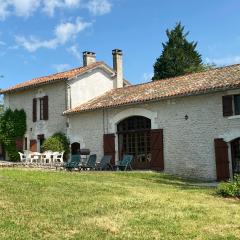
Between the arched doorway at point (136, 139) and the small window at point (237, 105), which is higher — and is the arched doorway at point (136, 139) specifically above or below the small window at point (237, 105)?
below

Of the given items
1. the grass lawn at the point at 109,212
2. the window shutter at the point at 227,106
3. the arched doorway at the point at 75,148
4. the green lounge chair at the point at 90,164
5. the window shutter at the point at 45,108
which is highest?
the window shutter at the point at 45,108

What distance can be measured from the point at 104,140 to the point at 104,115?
1.29 metres

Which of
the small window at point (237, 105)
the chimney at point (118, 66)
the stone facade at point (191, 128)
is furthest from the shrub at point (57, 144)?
the small window at point (237, 105)

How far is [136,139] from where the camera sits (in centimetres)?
2258

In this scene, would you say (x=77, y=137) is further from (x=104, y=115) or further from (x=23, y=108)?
(x=23, y=108)

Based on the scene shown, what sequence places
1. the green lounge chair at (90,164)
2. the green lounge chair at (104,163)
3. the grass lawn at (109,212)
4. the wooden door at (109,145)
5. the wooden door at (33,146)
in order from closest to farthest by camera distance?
the grass lawn at (109,212)
the green lounge chair at (90,164)
the green lounge chair at (104,163)
the wooden door at (109,145)
the wooden door at (33,146)

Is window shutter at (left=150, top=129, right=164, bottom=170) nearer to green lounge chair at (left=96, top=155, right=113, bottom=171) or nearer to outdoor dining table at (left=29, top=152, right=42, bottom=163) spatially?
green lounge chair at (left=96, top=155, right=113, bottom=171)

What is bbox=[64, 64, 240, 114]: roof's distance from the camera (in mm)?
19078

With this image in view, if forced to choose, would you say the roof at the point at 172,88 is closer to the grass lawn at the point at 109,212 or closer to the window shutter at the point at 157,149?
the window shutter at the point at 157,149

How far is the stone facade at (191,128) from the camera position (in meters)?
18.8

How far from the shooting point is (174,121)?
67.2ft

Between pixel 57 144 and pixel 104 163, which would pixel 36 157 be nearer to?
pixel 57 144

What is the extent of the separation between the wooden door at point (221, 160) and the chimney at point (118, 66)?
37.2 ft

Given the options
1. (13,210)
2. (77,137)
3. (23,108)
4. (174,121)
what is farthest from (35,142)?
(13,210)
